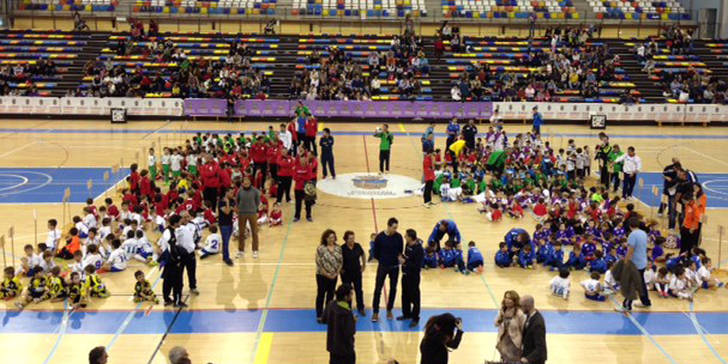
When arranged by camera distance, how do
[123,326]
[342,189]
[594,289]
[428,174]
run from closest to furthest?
1. [123,326]
2. [594,289]
3. [428,174]
4. [342,189]

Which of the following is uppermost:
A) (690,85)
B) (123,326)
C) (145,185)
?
(690,85)

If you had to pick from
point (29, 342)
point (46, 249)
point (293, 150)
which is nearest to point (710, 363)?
point (29, 342)

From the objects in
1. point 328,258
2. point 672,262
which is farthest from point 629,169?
point 328,258

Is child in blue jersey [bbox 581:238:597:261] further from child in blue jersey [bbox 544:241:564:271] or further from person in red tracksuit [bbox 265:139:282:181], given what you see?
person in red tracksuit [bbox 265:139:282:181]

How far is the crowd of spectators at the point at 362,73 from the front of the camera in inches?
1695

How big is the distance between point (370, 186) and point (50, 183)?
10.8m

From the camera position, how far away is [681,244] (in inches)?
713

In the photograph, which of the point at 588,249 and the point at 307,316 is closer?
the point at 307,316

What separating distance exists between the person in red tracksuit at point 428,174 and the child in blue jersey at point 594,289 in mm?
7630

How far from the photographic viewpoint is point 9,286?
1464cm

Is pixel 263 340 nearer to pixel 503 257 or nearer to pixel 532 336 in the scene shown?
pixel 532 336

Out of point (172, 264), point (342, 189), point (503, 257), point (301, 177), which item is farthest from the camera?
point (342, 189)

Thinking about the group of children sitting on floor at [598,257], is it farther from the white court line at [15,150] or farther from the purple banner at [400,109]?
the purple banner at [400,109]

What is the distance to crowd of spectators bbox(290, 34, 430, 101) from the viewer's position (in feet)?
141
